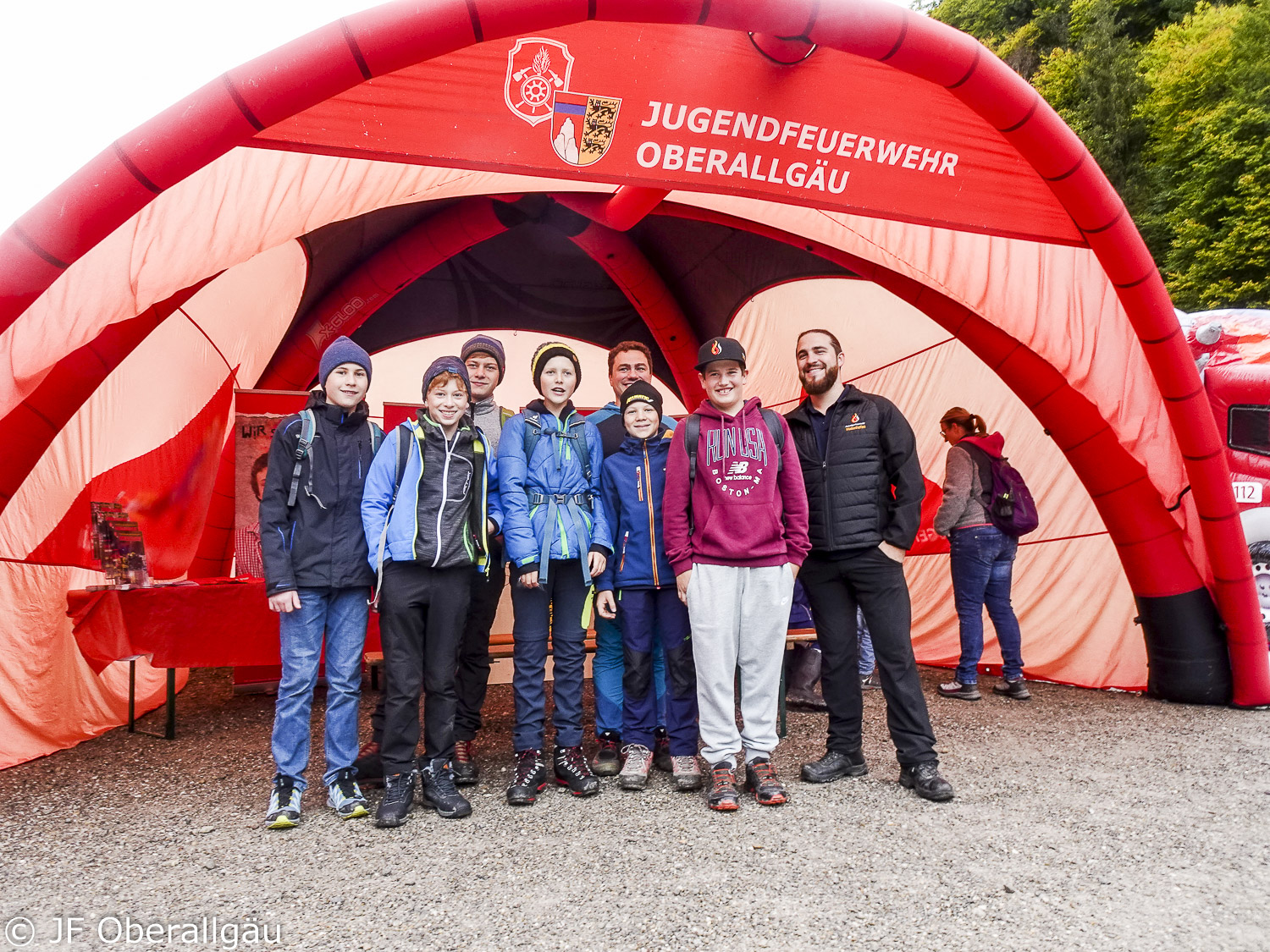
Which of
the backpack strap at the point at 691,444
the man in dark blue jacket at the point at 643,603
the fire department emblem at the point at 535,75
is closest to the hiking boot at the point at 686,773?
the man in dark blue jacket at the point at 643,603

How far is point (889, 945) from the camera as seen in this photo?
207cm

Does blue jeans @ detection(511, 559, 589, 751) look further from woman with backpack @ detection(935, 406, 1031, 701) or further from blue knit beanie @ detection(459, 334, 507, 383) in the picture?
woman with backpack @ detection(935, 406, 1031, 701)

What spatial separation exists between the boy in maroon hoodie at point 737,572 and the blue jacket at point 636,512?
0.15 m

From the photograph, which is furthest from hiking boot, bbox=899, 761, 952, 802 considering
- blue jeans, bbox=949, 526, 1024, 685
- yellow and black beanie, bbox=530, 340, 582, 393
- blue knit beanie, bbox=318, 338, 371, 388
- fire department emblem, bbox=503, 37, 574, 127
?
fire department emblem, bbox=503, 37, 574, 127

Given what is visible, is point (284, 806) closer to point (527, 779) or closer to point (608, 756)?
point (527, 779)

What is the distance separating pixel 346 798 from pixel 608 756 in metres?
1.13

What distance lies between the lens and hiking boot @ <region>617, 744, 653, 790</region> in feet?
11.0

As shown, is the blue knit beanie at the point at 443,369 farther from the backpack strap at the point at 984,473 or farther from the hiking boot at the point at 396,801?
the backpack strap at the point at 984,473

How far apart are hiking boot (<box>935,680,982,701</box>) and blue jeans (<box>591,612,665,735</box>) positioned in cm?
239

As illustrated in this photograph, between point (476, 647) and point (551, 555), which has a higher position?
point (551, 555)

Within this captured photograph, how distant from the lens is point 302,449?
3133 millimetres

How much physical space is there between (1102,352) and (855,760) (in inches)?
107

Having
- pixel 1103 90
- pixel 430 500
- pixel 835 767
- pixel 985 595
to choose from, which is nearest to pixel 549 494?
pixel 430 500

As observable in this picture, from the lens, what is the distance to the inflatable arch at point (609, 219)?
113 inches
